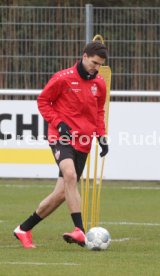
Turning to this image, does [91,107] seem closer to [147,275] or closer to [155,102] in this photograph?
[147,275]

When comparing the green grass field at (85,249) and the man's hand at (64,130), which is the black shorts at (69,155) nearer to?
the man's hand at (64,130)

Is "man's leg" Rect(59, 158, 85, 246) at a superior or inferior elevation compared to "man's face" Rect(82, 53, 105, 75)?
inferior

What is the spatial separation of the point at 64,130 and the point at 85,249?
1178 mm

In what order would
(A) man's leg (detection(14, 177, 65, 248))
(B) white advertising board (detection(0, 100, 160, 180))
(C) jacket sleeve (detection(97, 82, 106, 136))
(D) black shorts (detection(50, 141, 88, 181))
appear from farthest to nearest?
(B) white advertising board (detection(0, 100, 160, 180)) → (C) jacket sleeve (detection(97, 82, 106, 136)) → (A) man's leg (detection(14, 177, 65, 248)) → (D) black shorts (detection(50, 141, 88, 181))

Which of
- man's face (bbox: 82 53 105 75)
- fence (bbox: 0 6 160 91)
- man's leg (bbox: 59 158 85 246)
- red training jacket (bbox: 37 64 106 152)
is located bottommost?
fence (bbox: 0 6 160 91)

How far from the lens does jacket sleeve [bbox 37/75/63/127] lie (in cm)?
1073

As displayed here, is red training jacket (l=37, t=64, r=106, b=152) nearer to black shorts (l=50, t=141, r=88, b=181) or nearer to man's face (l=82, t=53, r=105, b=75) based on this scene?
black shorts (l=50, t=141, r=88, b=181)

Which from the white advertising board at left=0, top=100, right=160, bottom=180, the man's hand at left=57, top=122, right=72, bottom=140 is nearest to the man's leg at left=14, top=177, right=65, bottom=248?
the man's hand at left=57, top=122, right=72, bottom=140

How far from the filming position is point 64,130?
10711 mm

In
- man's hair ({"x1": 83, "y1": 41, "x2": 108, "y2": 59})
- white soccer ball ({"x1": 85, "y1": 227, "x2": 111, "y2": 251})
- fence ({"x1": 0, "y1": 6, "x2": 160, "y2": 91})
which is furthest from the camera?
fence ({"x1": 0, "y1": 6, "x2": 160, "y2": 91})

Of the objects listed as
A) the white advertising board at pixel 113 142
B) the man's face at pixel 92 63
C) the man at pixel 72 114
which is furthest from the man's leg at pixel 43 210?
the white advertising board at pixel 113 142

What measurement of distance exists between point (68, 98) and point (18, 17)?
29.8 feet

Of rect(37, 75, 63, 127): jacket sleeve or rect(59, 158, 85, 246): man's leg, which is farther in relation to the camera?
rect(37, 75, 63, 127): jacket sleeve

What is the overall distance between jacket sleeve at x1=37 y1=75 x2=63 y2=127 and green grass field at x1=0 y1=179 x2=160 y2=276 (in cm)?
126
